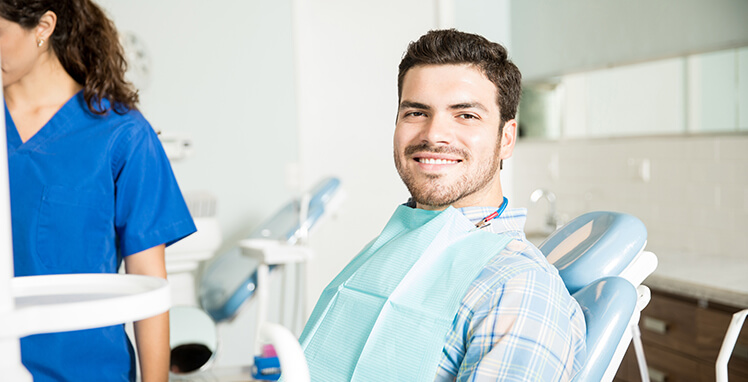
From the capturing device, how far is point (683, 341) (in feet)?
6.91

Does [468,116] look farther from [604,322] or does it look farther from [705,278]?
[705,278]

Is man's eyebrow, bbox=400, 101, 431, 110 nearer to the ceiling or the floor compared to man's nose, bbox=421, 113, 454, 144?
nearer to the ceiling

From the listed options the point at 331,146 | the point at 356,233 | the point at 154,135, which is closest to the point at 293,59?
the point at 331,146

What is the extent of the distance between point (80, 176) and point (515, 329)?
2.57 ft

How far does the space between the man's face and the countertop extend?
1.15 meters

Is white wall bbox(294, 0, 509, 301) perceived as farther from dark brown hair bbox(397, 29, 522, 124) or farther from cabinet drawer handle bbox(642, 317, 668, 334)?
dark brown hair bbox(397, 29, 522, 124)

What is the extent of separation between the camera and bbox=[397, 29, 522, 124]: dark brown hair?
1.19 m

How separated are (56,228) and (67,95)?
0.84ft

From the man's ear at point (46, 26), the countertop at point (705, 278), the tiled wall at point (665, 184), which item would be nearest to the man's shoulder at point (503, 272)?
the man's ear at point (46, 26)

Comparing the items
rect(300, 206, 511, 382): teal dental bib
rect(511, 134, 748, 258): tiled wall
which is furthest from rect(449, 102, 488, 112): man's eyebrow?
rect(511, 134, 748, 258): tiled wall

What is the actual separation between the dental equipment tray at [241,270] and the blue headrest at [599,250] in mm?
1719

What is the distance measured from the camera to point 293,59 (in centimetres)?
361

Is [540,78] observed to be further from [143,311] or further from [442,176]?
[143,311]

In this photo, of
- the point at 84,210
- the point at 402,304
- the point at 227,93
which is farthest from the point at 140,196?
the point at 227,93
